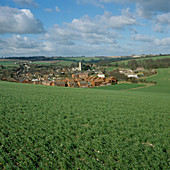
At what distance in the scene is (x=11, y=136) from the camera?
27.8ft

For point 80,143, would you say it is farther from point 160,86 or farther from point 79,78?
point 79,78

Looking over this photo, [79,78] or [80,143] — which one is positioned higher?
[80,143]

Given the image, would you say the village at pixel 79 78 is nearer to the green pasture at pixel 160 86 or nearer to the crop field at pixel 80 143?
the green pasture at pixel 160 86

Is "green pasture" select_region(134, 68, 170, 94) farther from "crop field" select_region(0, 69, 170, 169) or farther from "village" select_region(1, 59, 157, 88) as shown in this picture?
"crop field" select_region(0, 69, 170, 169)

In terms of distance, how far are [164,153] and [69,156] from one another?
196 inches

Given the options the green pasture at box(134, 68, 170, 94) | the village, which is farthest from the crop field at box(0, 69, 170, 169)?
the village

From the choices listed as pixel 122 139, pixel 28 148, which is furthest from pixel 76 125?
pixel 28 148

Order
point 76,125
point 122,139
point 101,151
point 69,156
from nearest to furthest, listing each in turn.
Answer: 1. point 69,156
2. point 101,151
3. point 122,139
4. point 76,125

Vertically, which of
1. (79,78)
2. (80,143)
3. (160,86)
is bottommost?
(160,86)

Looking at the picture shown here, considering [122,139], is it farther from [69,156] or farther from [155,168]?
[69,156]

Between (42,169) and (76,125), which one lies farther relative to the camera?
(76,125)

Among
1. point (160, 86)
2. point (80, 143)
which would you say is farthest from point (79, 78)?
point (80, 143)

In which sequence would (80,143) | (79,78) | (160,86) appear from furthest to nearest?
(79,78), (160,86), (80,143)

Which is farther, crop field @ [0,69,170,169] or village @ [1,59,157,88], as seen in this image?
village @ [1,59,157,88]
